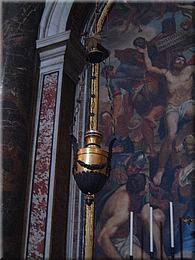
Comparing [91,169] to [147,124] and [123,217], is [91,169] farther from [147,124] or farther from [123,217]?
[147,124]

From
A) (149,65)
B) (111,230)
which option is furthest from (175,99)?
(111,230)

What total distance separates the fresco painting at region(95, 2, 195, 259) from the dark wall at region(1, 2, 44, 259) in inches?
38.6

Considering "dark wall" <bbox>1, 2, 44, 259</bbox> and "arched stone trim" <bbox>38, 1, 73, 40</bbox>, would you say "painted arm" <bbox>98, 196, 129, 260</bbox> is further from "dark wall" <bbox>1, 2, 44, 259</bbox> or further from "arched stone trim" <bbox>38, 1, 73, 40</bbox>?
"arched stone trim" <bbox>38, 1, 73, 40</bbox>

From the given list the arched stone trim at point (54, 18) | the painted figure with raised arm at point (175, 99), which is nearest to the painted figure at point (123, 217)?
the painted figure with raised arm at point (175, 99)

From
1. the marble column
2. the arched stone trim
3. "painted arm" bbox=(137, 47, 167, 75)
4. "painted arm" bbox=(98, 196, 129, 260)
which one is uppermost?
the arched stone trim

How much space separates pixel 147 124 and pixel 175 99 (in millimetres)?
469

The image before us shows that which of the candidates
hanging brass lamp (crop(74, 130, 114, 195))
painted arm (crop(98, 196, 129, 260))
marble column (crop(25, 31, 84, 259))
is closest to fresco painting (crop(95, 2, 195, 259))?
painted arm (crop(98, 196, 129, 260))

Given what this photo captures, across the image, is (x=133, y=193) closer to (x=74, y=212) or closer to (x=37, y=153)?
(x=74, y=212)

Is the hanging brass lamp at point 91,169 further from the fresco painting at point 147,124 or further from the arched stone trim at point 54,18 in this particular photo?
the arched stone trim at point 54,18

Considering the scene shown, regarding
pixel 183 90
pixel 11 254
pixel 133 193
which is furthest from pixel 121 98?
pixel 11 254

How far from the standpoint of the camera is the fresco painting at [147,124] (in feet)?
19.6

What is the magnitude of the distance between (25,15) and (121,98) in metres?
1.63

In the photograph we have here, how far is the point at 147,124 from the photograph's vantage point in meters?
6.54

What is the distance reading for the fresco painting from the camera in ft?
19.6
